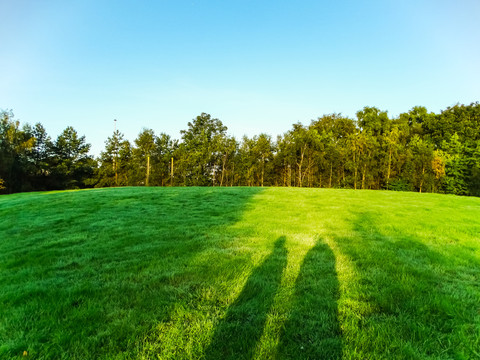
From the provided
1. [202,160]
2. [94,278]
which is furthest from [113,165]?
[94,278]

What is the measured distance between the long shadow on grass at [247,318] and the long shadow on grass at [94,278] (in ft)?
2.06

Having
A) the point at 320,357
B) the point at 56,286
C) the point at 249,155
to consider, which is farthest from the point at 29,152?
the point at 320,357

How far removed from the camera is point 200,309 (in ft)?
8.78

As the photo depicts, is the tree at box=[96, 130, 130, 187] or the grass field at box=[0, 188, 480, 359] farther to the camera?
the tree at box=[96, 130, 130, 187]

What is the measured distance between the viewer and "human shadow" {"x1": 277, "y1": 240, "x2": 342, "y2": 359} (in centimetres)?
207

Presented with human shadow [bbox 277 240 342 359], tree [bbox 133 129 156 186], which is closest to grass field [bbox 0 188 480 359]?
human shadow [bbox 277 240 342 359]

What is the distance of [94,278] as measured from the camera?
3439 millimetres

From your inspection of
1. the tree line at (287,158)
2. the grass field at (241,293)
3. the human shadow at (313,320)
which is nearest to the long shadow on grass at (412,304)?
the grass field at (241,293)

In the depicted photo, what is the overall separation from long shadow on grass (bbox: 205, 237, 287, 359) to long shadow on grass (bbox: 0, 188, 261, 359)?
2.06 ft

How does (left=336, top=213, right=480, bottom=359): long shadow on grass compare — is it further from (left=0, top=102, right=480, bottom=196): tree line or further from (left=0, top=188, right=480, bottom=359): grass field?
(left=0, top=102, right=480, bottom=196): tree line

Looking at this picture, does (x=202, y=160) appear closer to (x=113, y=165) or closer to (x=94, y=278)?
(x=113, y=165)

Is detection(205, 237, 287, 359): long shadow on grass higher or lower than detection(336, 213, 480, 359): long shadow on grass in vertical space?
lower

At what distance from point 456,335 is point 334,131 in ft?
158

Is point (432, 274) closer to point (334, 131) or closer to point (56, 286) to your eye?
point (56, 286)
